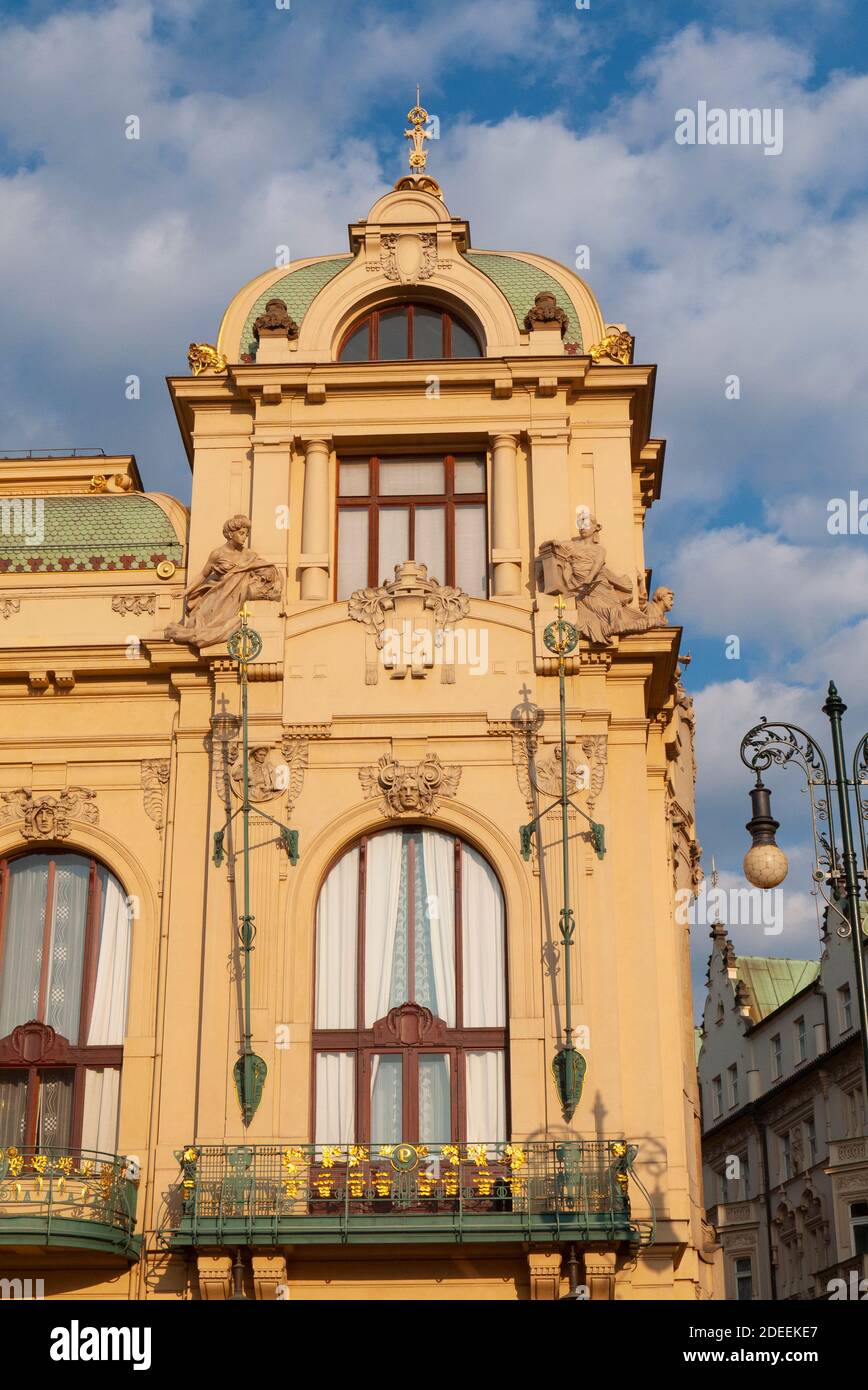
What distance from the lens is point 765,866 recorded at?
22266mm

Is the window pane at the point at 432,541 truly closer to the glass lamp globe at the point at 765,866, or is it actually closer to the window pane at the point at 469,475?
the window pane at the point at 469,475

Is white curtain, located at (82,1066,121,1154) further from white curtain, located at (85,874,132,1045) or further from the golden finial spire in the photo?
the golden finial spire

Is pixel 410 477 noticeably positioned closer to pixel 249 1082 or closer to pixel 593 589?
pixel 593 589

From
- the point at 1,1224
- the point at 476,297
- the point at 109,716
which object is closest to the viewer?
the point at 1,1224

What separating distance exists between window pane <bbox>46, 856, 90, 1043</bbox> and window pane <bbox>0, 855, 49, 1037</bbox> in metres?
0.23

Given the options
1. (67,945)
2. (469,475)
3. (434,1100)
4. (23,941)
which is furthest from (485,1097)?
(469,475)

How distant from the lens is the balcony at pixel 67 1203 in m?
25.3

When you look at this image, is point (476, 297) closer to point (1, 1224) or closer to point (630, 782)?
point (630, 782)

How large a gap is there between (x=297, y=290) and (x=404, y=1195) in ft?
55.2

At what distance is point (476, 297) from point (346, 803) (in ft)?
32.8

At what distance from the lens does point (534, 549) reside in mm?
30953

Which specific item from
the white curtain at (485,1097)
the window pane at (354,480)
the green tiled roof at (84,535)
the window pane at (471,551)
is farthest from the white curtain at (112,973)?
the window pane at (354,480)

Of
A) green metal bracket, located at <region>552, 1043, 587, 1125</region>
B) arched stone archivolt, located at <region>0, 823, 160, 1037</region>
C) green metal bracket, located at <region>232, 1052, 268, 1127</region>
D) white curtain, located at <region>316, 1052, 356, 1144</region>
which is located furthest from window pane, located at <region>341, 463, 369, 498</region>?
green metal bracket, located at <region>552, 1043, 587, 1125</region>
